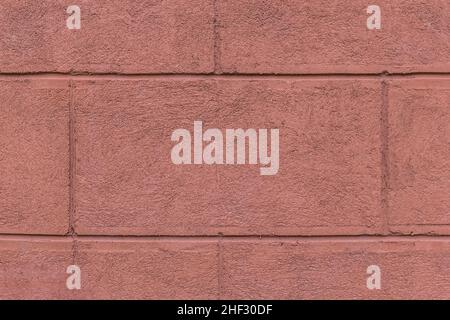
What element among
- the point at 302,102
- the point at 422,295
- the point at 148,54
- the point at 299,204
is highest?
the point at 148,54

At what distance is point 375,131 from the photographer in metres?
3.04

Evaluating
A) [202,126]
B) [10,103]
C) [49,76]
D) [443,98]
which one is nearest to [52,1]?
[49,76]

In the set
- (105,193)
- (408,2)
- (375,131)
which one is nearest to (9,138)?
(105,193)

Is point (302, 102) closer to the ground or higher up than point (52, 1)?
closer to the ground

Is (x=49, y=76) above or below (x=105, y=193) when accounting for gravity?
above

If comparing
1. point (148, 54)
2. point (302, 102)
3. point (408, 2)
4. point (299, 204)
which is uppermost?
point (408, 2)

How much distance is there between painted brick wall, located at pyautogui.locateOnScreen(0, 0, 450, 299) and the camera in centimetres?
304

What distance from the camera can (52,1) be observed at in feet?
9.98

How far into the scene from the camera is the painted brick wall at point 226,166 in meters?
3.04

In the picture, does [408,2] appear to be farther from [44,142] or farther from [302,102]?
[44,142]

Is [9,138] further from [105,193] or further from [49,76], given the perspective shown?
[105,193]

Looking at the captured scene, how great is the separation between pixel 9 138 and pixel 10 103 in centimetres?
18

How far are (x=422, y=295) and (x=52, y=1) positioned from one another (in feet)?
8.04

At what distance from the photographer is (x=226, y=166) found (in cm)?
308
